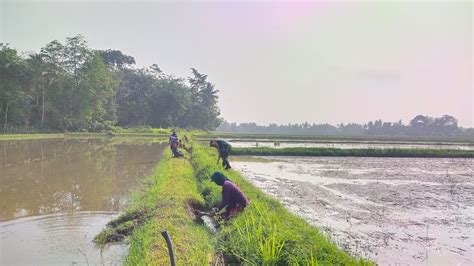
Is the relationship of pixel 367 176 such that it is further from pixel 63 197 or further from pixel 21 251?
pixel 21 251

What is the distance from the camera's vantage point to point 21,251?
5.66 meters

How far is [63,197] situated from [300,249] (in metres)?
7.21

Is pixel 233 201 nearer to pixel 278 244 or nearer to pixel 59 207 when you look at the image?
pixel 278 244

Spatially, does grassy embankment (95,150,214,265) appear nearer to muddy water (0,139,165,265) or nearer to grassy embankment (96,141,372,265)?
grassy embankment (96,141,372,265)

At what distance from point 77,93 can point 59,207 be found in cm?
3854

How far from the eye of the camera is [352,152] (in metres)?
26.1

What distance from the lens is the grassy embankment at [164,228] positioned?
4.52m

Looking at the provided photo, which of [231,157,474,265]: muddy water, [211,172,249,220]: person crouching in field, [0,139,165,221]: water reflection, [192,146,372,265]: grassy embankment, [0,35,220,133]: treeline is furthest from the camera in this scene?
[0,35,220,133]: treeline

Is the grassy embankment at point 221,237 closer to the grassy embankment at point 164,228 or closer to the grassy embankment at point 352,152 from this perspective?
the grassy embankment at point 164,228

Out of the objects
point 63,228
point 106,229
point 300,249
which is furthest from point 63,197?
point 300,249

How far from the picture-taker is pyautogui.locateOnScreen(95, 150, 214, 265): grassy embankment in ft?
14.8

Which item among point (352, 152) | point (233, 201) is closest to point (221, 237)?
point (233, 201)

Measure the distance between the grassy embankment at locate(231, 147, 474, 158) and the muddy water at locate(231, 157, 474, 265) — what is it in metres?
7.95

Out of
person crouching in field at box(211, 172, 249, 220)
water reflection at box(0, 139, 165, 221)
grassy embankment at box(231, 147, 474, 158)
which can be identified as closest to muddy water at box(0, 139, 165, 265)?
water reflection at box(0, 139, 165, 221)
